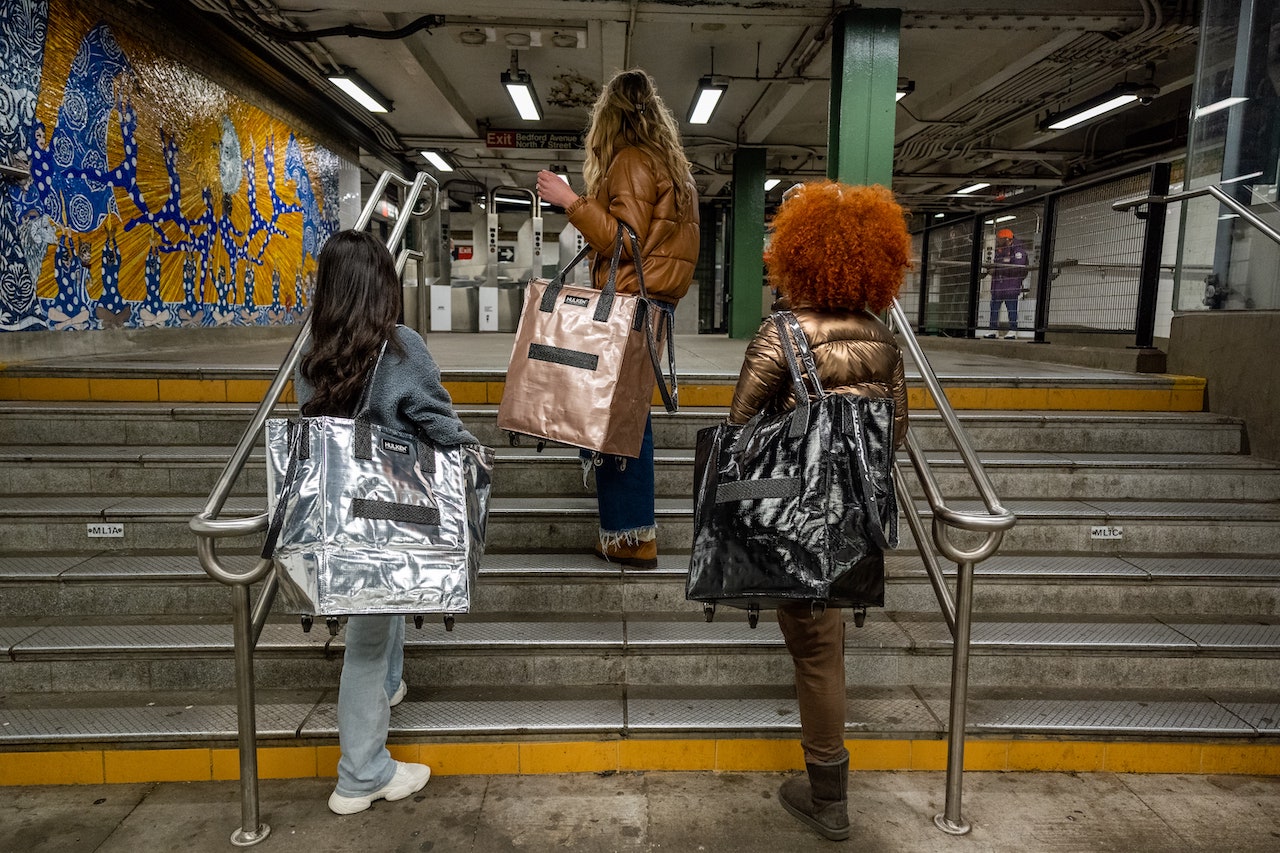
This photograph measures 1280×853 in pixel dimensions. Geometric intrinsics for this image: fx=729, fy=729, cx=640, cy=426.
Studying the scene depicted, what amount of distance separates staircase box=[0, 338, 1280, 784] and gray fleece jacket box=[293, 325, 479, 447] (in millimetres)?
945

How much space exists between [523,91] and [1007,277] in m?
5.61

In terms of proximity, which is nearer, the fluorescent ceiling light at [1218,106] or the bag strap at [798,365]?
the bag strap at [798,365]

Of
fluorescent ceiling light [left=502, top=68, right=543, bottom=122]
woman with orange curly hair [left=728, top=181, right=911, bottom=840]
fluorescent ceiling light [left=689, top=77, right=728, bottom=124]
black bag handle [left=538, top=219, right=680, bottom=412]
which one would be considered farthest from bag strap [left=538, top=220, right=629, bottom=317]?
fluorescent ceiling light [left=502, top=68, right=543, bottom=122]

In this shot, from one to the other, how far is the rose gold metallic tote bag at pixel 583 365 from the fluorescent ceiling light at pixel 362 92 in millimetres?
7104

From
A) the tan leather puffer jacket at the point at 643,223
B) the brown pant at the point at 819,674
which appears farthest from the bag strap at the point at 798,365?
the tan leather puffer jacket at the point at 643,223

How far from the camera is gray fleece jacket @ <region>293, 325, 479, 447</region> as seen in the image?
1.74 m

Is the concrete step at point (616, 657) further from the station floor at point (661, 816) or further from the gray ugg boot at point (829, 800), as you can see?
the gray ugg boot at point (829, 800)

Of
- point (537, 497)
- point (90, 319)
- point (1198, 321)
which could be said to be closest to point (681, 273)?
point (537, 497)

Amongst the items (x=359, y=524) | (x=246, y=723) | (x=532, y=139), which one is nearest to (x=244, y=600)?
(x=246, y=723)

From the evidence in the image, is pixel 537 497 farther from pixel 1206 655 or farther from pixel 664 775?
pixel 1206 655

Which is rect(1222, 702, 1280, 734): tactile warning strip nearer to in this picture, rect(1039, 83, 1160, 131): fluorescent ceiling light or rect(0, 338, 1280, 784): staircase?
rect(0, 338, 1280, 784): staircase

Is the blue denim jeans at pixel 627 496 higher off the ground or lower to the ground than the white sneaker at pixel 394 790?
higher

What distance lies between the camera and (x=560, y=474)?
3.26 m

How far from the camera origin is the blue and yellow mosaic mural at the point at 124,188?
439 centimetres
